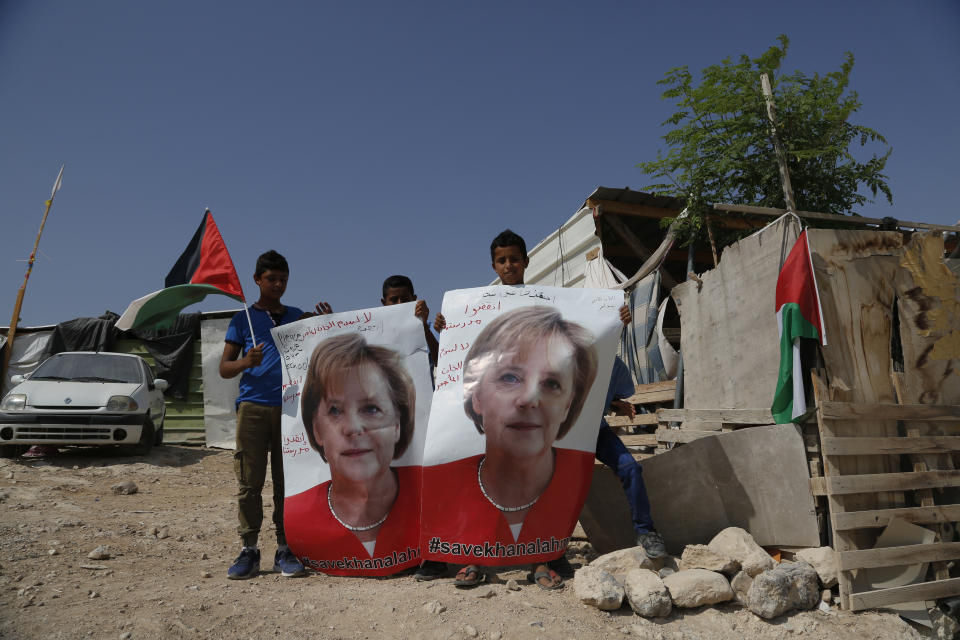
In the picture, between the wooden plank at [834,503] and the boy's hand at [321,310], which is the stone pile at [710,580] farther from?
the boy's hand at [321,310]

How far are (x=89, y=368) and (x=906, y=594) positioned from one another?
10.1m

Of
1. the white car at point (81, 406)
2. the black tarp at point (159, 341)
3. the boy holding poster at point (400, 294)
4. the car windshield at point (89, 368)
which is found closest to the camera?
the boy holding poster at point (400, 294)

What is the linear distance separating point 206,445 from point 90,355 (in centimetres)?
397

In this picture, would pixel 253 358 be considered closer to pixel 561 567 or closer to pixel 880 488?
pixel 561 567

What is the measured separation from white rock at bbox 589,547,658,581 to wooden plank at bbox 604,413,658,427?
2.55 m

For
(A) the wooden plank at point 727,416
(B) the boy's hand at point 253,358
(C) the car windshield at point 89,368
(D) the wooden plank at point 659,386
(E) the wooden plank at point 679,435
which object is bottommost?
(E) the wooden plank at point 679,435

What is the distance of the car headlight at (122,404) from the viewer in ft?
25.8

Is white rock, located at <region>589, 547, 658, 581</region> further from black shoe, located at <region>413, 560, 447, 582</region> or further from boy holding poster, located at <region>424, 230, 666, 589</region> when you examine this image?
black shoe, located at <region>413, 560, 447, 582</region>

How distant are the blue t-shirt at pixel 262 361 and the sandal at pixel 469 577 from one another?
1.62 meters

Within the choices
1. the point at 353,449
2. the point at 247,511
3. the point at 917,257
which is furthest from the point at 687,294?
the point at 247,511

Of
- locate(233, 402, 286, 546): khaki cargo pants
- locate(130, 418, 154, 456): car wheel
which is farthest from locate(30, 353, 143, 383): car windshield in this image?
locate(233, 402, 286, 546): khaki cargo pants

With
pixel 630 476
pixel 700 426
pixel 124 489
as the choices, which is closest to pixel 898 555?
pixel 630 476

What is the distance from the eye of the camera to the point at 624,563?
3098 mm

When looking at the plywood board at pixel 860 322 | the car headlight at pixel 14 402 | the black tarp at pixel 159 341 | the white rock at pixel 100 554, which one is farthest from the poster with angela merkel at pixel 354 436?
the black tarp at pixel 159 341
